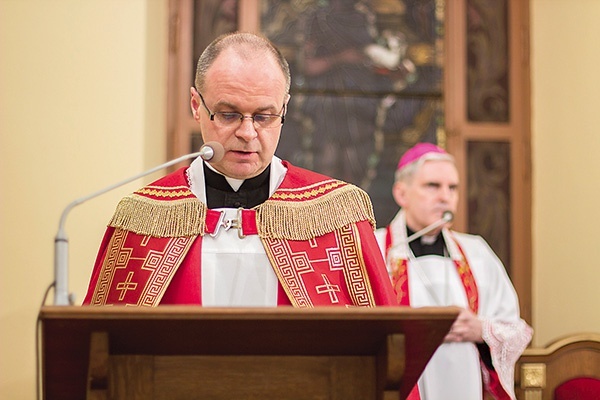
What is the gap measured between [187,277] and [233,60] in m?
0.73

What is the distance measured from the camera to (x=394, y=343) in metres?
2.35

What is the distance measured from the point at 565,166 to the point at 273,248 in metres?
3.59

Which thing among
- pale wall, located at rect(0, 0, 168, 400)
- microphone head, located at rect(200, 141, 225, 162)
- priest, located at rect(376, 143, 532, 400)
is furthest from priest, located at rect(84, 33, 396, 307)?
pale wall, located at rect(0, 0, 168, 400)

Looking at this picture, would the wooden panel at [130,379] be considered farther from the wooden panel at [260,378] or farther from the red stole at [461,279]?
the red stole at [461,279]

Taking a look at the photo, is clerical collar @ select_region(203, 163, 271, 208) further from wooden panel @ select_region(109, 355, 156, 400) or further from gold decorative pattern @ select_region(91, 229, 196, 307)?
wooden panel @ select_region(109, 355, 156, 400)

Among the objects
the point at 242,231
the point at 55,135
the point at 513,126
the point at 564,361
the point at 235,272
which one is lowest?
the point at 564,361

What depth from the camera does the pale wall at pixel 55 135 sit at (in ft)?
16.9

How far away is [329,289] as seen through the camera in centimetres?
318

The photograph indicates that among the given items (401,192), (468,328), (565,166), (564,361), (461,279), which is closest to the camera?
(468,328)

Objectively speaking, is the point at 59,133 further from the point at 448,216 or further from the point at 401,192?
the point at 448,216

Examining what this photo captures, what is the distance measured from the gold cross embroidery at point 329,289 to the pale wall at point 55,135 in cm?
235

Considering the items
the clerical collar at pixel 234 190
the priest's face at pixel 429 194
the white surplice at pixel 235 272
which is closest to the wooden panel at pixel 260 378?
the white surplice at pixel 235 272

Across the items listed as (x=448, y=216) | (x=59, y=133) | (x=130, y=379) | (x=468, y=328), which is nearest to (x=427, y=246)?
(x=448, y=216)

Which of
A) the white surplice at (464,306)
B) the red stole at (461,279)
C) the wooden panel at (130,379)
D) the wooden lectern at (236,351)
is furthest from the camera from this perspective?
the red stole at (461,279)
